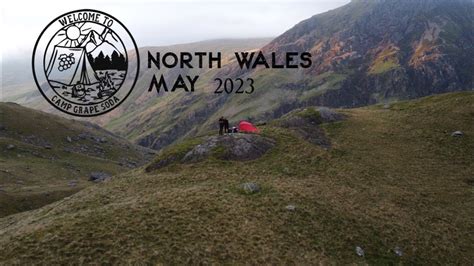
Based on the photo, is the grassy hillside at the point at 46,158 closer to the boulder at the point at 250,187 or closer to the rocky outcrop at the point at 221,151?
the rocky outcrop at the point at 221,151

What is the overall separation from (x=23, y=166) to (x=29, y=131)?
1329 inches

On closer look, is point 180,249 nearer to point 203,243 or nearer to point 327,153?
point 203,243

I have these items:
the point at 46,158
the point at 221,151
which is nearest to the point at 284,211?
the point at 221,151

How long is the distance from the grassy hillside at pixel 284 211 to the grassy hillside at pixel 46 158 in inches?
928

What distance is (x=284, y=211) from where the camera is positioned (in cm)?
3831

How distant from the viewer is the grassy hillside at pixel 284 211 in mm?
31500

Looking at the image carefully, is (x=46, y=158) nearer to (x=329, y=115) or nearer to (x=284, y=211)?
(x=329, y=115)

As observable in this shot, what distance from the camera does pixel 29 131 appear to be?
400 feet

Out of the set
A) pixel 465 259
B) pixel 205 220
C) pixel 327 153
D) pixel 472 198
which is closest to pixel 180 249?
pixel 205 220

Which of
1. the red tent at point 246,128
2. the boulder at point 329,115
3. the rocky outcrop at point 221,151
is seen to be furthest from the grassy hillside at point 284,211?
the boulder at point 329,115

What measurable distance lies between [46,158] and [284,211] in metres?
86.3

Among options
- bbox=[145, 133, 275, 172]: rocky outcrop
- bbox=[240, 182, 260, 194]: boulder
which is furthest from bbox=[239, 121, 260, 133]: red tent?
bbox=[240, 182, 260, 194]: boulder

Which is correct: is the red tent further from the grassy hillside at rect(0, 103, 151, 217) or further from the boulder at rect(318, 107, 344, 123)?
the grassy hillside at rect(0, 103, 151, 217)

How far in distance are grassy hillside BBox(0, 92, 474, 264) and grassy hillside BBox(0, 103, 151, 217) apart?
928 inches
